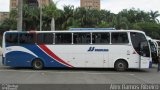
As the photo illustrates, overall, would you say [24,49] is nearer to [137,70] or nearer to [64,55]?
[64,55]

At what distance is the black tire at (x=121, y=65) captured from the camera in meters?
27.1

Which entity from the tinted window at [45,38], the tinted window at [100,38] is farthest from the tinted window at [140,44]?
the tinted window at [45,38]

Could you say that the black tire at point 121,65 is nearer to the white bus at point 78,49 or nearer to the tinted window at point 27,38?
the white bus at point 78,49

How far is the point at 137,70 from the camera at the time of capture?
94.0 feet

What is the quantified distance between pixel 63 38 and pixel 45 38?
3.95 feet

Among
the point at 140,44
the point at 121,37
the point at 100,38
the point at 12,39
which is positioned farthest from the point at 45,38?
the point at 140,44

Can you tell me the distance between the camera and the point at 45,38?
2761 centimetres

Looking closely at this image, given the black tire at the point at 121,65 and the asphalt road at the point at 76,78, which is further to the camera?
the black tire at the point at 121,65

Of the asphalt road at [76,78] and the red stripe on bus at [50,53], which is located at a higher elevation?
the red stripe on bus at [50,53]

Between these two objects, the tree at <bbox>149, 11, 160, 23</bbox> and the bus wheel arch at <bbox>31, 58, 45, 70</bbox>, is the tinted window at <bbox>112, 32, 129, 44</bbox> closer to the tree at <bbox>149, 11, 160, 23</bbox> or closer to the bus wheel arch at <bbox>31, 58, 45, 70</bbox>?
the bus wheel arch at <bbox>31, 58, 45, 70</bbox>

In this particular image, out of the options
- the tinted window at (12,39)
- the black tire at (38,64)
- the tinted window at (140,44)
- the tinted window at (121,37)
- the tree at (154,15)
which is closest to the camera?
the tinted window at (140,44)

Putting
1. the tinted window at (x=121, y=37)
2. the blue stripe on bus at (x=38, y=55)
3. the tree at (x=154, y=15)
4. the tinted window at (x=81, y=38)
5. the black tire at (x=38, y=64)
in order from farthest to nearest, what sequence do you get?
the tree at (x=154, y=15), the black tire at (x=38, y=64), the blue stripe on bus at (x=38, y=55), the tinted window at (x=81, y=38), the tinted window at (x=121, y=37)

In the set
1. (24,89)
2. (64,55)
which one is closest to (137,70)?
(64,55)

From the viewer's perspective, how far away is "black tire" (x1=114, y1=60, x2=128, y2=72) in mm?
27078
